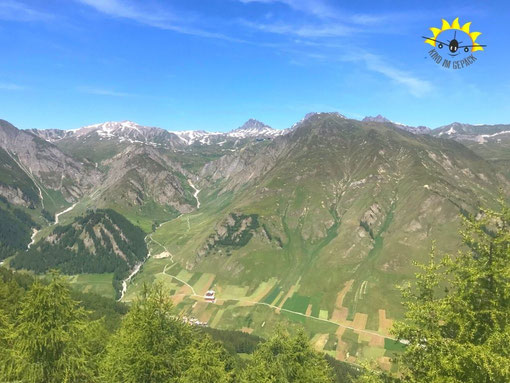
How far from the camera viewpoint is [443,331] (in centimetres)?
2519

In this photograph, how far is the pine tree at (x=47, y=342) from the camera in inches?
1201

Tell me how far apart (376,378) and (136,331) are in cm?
2186

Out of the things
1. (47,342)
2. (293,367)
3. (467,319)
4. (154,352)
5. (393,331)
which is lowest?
(293,367)

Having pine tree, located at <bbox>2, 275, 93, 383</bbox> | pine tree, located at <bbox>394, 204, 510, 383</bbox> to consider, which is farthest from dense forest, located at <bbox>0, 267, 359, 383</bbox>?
pine tree, located at <bbox>394, 204, 510, 383</bbox>

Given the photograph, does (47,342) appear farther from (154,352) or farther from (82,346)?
(154,352)

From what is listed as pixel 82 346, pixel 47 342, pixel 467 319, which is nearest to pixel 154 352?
pixel 82 346

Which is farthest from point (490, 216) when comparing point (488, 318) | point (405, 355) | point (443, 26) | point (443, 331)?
point (443, 26)

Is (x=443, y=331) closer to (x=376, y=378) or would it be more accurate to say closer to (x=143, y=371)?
(x=376, y=378)

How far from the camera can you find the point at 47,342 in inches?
1224

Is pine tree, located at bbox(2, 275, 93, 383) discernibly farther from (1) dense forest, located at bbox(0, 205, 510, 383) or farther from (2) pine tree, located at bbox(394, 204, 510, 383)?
(2) pine tree, located at bbox(394, 204, 510, 383)

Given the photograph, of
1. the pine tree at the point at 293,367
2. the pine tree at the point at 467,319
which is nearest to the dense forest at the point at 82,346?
the pine tree at the point at 293,367

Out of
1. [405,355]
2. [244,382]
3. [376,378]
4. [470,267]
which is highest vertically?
[470,267]

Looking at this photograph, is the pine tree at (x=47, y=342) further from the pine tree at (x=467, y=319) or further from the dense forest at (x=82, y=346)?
the pine tree at (x=467, y=319)

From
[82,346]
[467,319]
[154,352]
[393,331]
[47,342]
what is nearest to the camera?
[467,319]
